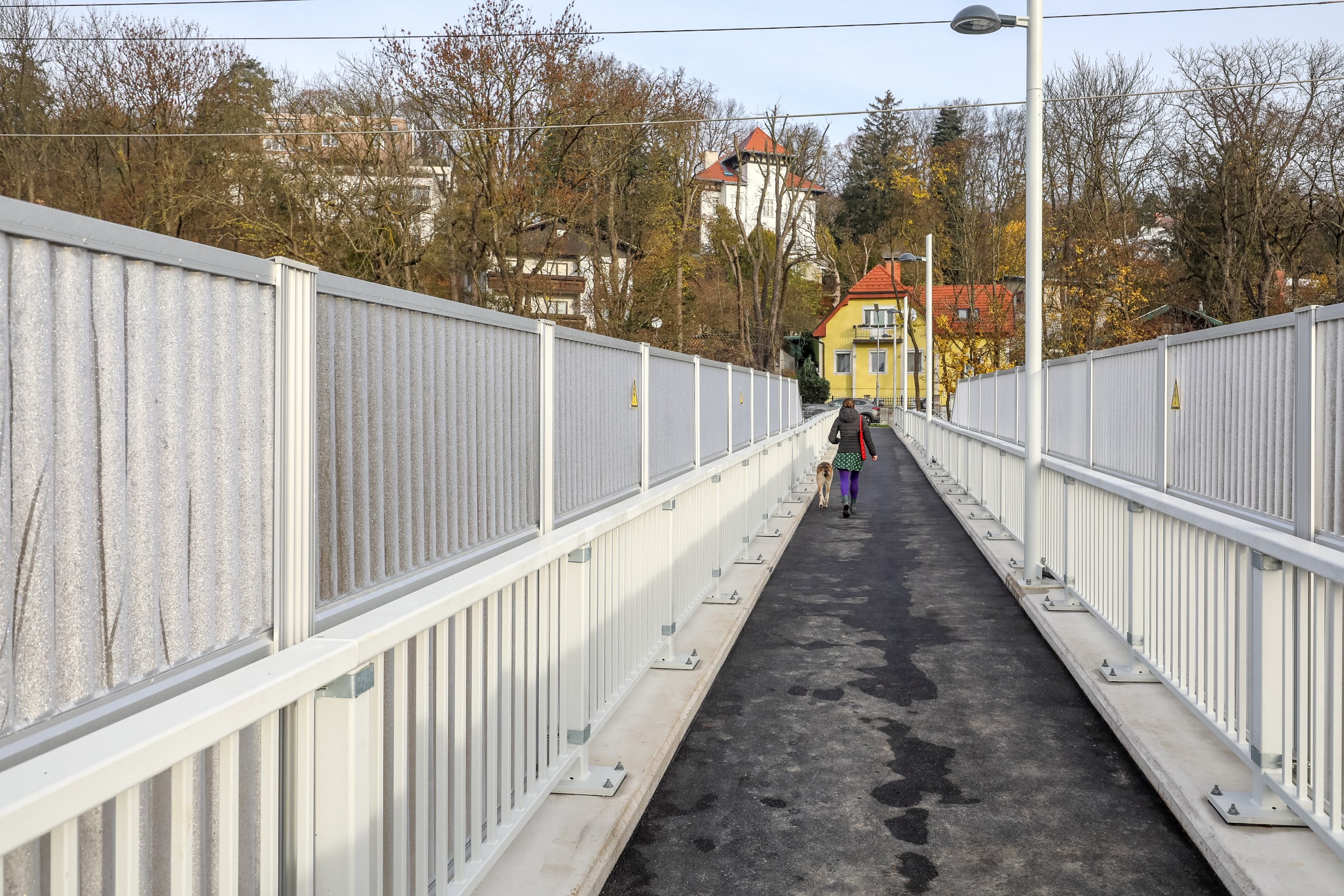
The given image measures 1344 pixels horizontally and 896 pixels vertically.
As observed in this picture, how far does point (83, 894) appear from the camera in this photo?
1874 millimetres

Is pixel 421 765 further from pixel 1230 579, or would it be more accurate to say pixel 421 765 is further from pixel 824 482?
pixel 824 482

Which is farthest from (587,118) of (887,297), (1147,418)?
(887,297)

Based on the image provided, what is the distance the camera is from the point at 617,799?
480 cm

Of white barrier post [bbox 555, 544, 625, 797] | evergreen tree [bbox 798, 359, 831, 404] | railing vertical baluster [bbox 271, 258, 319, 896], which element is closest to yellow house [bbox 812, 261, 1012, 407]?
evergreen tree [bbox 798, 359, 831, 404]

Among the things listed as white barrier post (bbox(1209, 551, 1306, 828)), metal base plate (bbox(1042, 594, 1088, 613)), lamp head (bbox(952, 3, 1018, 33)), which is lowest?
metal base plate (bbox(1042, 594, 1088, 613))

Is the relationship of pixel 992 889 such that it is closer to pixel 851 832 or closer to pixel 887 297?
pixel 851 832

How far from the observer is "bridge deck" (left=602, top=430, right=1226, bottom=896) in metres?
4.29

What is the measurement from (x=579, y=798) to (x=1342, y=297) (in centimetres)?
3583

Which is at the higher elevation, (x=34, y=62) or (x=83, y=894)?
(x=34, y=62)

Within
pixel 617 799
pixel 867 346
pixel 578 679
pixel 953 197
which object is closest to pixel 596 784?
pixel 617 799

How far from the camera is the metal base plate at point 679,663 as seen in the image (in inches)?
280

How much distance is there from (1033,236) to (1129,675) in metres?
5.27

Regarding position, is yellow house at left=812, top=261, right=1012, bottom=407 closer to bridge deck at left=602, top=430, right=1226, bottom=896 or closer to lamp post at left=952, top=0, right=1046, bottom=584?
Result: lamp post at left=952, top=0, right=1046, bottom=584

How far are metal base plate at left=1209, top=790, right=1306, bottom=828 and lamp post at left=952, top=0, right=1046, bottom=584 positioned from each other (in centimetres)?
563
